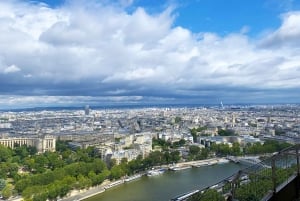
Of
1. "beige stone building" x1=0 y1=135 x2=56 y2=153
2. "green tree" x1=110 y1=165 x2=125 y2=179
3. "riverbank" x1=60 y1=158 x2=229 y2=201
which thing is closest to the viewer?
Result: "riverbank" x1=60 y1=158 x2=229 y2=201

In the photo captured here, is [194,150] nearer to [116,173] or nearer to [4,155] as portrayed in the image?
[116,173]

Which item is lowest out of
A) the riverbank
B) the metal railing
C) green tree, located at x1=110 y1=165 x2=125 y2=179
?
the riverbank

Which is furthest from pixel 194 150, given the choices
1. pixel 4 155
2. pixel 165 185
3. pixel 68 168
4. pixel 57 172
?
pixel 4 155

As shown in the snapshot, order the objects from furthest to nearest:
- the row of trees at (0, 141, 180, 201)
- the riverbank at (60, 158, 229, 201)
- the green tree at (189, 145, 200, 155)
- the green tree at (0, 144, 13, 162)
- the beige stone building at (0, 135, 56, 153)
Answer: the beige stone building at (0, 135, 56, 153) → the green tree at (189, 145, 200, 155) → the green tree at (0, 144, 13, 162) → the riverbank at (60, 158, 229, 201) → the row of trees at (0, 141, 180, 201)

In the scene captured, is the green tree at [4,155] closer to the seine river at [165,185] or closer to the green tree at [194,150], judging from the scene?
the seine river at [165,185]

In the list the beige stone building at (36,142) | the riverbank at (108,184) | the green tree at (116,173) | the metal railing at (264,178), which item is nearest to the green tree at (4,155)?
the beige stone building at (36,142)

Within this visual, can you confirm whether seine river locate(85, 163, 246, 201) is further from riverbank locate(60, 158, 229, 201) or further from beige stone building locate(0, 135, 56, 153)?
beige stone building locate(0, 135, 56, 153)

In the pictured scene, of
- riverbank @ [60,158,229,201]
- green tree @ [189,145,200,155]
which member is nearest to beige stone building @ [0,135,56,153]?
green tree @ [189,145,200,155]
